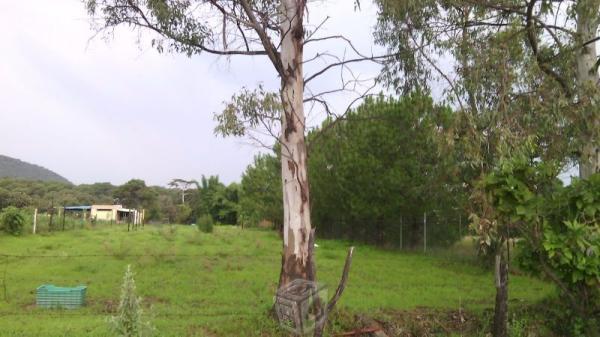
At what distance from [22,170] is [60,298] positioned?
100984 mm

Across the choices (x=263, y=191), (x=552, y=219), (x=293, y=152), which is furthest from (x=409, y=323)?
(x=263, y=191)

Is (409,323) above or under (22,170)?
under

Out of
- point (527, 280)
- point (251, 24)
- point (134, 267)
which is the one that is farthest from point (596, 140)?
point (134, 267)

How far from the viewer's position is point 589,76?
389 inches

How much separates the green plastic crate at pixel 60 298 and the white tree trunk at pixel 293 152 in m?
3.83

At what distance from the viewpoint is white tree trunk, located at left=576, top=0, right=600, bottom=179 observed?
29.6ft

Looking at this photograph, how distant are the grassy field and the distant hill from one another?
3113 inches

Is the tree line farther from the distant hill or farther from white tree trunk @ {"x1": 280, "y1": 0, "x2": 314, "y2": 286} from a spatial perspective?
white tree trunk @ {"x1": 280, "y1": 0, "x2": 314, "y2": 286}

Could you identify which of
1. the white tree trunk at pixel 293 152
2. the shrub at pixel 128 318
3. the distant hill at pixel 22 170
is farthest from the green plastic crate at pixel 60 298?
the distant hill at pixel 22 170

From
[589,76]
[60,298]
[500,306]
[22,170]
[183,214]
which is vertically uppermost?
[22,170]

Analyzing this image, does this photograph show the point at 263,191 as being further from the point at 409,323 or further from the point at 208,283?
the point at 409,323

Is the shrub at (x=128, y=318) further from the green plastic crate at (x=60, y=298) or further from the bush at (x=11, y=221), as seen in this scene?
the bush at (x=11, y=221)

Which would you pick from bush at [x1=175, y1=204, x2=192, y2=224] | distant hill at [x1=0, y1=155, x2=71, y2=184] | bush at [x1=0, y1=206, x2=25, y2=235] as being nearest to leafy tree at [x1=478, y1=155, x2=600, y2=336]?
bush at [x1=0, y1=206, x2=25, y2=235]

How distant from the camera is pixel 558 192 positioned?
6.86m
